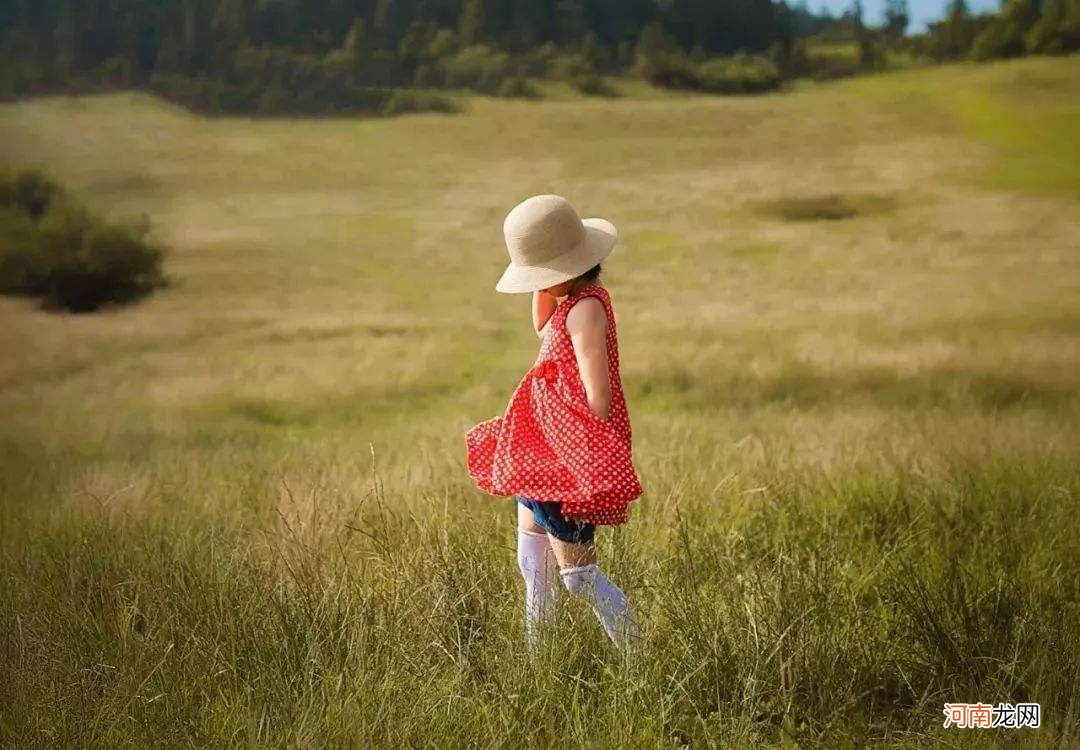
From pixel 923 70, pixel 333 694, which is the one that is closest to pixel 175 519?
pixel 333 694

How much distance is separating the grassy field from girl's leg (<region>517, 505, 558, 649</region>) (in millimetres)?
58

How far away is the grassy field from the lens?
7.75 ft

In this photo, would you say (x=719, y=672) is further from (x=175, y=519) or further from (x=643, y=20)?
(x=643, y=20)

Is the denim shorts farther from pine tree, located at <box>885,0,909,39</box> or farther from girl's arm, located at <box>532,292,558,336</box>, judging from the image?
pine tree, located at <box>885,0,909,39</box>

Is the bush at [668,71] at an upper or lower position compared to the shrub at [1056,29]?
lower

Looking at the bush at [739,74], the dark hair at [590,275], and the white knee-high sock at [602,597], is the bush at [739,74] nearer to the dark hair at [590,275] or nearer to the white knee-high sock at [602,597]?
the dark hair at [590,275]

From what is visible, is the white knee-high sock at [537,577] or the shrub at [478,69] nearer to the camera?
the white knee-high sock at [537,577]

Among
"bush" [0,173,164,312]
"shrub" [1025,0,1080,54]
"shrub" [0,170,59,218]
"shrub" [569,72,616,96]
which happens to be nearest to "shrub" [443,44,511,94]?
"shrub" [569,72,616,96]

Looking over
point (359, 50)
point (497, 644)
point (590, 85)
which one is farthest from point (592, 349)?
point (359, 50)

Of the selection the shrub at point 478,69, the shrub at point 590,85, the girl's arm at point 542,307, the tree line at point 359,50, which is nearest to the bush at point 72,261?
the tree line at point 359,50

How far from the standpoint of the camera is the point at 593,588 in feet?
7.51

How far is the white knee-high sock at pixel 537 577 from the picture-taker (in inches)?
91.4

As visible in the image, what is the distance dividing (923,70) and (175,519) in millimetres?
3651

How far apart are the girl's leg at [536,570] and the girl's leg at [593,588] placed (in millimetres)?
48
